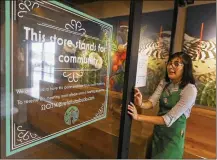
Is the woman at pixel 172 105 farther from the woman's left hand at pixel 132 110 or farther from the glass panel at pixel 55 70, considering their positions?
the glass panel at pixel 55 70

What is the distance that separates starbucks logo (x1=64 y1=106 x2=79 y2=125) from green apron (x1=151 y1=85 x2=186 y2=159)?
0.83m

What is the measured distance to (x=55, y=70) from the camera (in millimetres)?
854

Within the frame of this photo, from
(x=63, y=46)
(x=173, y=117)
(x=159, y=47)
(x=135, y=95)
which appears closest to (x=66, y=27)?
(x=63, y=46)

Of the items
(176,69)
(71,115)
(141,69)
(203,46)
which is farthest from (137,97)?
(203,46)

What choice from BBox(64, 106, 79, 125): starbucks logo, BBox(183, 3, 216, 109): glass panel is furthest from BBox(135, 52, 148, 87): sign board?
BBox(183, 3, 216, 109): glass panel

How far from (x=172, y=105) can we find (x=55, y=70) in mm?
1007

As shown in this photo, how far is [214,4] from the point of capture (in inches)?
83.1

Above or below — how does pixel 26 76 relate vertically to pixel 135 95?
above

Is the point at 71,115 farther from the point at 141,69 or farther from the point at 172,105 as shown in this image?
the point at 172,105

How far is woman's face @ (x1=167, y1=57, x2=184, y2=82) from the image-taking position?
4.75 feet

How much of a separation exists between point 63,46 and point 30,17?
0.19 m

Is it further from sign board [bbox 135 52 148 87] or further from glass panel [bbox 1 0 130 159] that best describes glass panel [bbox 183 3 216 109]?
glass panel [bbox 1 0 130 159]

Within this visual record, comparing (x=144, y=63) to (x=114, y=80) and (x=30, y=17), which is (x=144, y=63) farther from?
(x=30, y=17)

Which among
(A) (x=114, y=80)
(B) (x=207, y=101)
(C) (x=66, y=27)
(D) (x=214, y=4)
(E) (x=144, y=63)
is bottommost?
(B) (x=207, y=101)
